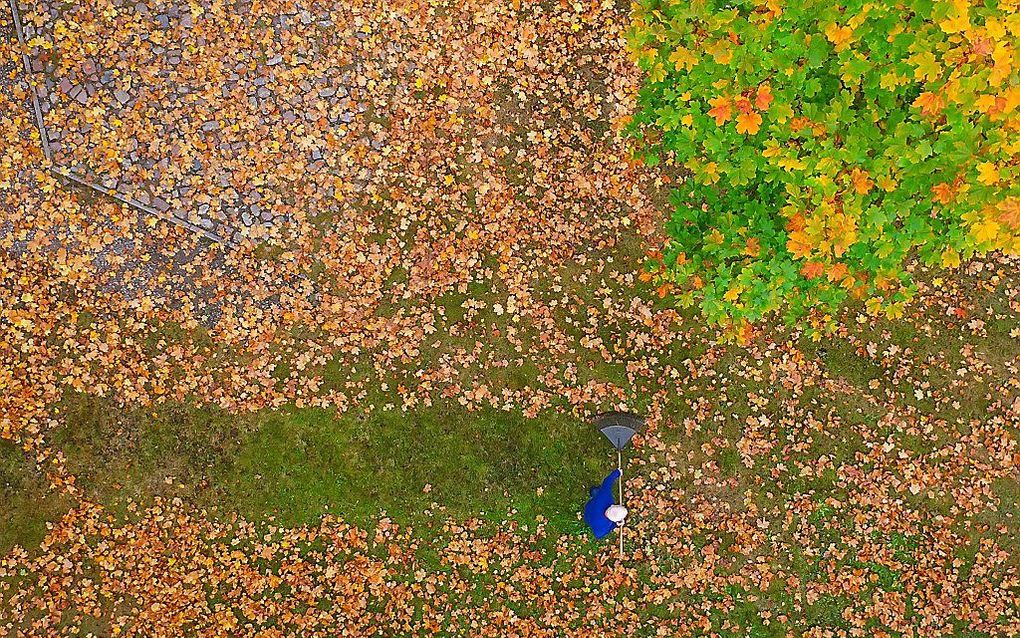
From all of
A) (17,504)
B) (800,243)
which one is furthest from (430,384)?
(17,504)

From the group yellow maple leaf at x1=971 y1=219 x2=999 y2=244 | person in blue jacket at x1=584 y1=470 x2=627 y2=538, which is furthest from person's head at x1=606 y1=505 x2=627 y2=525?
yellow maple leaf at x1=971 y1=219 x2=999 y2=244

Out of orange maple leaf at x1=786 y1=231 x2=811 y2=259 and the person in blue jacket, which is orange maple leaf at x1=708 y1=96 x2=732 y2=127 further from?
the person in blue jacket

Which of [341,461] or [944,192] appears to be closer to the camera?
[944,192]

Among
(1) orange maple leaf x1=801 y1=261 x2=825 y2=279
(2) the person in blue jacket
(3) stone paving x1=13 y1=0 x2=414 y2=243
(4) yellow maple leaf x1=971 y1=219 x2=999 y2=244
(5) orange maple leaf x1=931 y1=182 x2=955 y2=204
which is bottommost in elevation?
(2) the person in blue jacket

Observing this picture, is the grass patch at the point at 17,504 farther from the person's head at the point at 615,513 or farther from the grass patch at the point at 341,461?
the person's head at the point at 615,513

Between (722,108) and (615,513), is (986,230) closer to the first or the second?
(722,108)

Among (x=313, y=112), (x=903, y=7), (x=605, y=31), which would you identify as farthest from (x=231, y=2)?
(x=903, y=7)

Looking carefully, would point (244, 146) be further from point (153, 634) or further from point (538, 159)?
point (153, 634)
